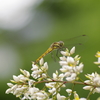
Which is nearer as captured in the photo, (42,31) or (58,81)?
(58,81)

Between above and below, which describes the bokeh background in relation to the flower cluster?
above

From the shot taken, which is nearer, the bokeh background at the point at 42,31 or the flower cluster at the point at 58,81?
the flower cluster at the point at 58,81

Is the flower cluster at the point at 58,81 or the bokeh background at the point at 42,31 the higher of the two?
the bokeh background at the point at 42,31

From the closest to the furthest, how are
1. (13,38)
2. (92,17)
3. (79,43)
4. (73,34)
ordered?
(79,43) → (73,34) → (92,17) → (13,38)

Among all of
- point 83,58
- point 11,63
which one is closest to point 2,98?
point 11,63

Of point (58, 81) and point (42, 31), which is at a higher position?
point (42, 31)

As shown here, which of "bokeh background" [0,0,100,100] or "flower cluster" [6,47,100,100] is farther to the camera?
"bokeh background" [0,0,100,100]

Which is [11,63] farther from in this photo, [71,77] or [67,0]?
[71,77]

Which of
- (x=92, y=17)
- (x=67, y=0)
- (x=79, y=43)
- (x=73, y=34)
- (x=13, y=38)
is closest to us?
(x=79, y=43)
